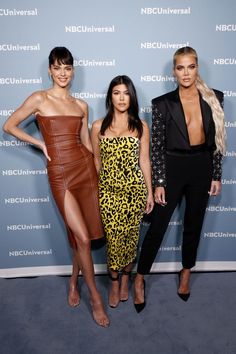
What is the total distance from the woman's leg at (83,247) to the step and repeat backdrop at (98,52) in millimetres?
715

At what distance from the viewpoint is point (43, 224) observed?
10.5 feet

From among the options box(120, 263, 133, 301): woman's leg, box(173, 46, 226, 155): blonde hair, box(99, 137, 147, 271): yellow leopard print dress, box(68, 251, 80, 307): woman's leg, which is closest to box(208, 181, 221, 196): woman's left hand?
box(173, 46, 226, 155): blonde hair

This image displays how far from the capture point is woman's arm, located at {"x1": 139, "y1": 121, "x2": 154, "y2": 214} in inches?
101

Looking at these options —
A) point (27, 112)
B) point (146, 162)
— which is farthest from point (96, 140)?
point (27, 112)

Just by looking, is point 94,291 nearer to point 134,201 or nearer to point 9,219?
point 134,201

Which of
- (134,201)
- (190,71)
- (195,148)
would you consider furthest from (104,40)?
(134,201)

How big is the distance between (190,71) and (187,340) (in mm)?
1962

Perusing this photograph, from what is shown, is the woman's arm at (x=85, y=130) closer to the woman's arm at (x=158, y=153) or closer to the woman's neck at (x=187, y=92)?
the woman's arm at (x=158, y=153)

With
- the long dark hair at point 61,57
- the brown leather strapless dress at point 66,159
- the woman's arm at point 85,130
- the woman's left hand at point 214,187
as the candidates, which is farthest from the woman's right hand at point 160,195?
the long dark hair at point 61,57

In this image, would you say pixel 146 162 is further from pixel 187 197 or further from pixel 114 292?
pixel 114 292

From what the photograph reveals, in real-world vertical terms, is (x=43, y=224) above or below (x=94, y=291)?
above

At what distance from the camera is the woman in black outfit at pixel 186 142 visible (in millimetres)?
2469

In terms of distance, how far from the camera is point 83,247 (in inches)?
98.6

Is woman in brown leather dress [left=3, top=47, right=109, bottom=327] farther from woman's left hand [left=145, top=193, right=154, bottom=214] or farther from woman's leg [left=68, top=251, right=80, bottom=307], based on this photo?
woman's left hand [left=145, top=193, right=154, bottom=214]
